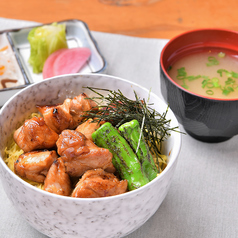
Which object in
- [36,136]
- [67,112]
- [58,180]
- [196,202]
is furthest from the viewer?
[196,202]

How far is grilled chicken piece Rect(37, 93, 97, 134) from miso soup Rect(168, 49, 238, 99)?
59cm

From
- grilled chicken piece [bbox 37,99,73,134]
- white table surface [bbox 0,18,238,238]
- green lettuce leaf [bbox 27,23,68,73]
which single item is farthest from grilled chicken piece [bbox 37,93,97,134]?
green lettuce leaf [bbox 27,23,68,73]

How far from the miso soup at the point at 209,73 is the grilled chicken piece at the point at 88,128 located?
0.64 m

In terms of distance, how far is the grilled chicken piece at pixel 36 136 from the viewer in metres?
1.22

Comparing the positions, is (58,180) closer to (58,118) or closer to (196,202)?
(58,118)

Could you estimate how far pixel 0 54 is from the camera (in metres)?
2.26

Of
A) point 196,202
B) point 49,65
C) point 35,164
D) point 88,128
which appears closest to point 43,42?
point 49,65

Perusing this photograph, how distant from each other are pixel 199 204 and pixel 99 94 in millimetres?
666

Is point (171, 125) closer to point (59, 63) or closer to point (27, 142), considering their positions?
point (27, 142)

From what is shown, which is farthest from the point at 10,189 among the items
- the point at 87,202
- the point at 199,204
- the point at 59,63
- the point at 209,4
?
the point at 209,4

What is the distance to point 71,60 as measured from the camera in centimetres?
227

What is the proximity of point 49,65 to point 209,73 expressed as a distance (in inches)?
40.7

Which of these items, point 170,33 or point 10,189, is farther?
point 170,33

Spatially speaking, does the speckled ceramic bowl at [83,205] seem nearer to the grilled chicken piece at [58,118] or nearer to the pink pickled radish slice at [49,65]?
the grilled chicken piece at [58,118]
